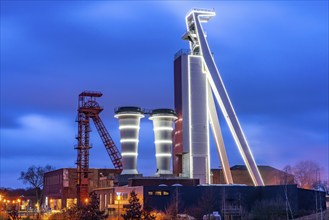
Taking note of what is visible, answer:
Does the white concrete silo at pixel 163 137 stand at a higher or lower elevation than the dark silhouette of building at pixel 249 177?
higher

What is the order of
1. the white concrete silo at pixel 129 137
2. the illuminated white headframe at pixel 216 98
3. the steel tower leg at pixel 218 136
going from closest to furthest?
the illuminated white headframe at pixel 216 98
the white concrete silo at pixel 129 137
the steel tower leg at pixel 218 136

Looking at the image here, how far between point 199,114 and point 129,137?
41.1 feet

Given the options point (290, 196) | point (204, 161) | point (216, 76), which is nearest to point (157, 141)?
point (204, 161)

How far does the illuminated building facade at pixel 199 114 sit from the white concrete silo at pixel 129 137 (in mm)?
6871

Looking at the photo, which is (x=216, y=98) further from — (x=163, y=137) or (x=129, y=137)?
(x=129, y=137)

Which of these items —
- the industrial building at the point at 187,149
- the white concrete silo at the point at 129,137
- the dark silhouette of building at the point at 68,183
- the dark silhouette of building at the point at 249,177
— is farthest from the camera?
Result: the dark silhouette of building at the point at 68,183

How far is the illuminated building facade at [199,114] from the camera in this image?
273 ft

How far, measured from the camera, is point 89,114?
324ft

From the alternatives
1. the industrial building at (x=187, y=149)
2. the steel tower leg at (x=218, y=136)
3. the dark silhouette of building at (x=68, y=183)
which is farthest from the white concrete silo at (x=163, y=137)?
the dark silhouette of building at (x=68, y=183)

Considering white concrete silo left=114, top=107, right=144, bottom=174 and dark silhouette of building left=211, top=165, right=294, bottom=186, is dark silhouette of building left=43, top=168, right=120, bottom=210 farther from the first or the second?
dark silhouette of building left=211, top=165, right=294, bottom=186

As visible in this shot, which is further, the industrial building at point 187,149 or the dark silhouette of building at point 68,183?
the dark silhouette of building at point 68,183

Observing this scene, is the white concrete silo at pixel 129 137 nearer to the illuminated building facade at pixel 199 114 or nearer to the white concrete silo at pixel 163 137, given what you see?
the white concrete silo at pixel 163 137

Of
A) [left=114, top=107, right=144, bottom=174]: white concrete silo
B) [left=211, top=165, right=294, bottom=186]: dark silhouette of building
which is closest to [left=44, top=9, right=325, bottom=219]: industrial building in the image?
[left=114, top=107, right=144, bottom=174]: white concrete silo

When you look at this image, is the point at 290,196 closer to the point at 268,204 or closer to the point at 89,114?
the point at 268,204
